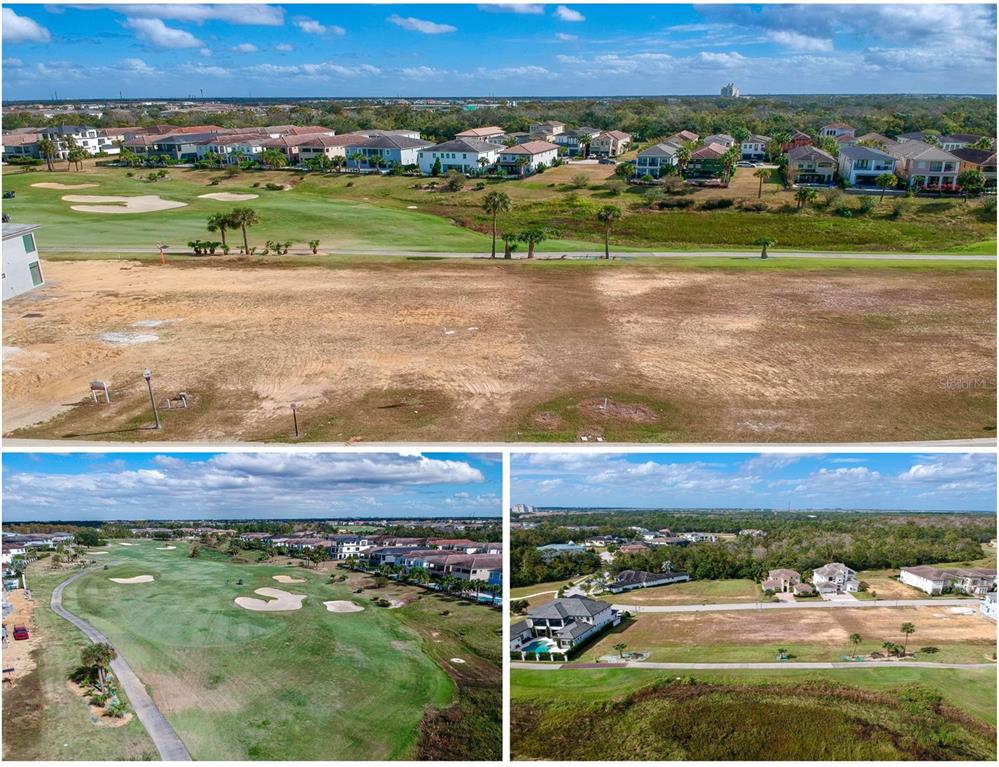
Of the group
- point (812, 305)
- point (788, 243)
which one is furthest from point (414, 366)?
point (788, 243)

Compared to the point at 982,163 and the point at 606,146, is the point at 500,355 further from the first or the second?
the point at 606,146

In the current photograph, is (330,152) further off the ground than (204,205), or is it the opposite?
(330,152)

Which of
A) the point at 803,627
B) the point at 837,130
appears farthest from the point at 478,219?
the point at 837,130

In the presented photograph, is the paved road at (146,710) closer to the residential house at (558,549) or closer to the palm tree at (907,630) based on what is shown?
the residential house at (558,549)

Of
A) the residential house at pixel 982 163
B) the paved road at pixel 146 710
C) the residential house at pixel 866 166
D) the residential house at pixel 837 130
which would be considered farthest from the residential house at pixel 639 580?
the residential house at pixel 837 130

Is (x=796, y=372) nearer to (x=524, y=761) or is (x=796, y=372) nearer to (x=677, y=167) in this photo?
(x=524, y=761)

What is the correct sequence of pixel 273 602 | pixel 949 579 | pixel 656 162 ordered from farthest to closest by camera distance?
pixel 656 162 → pixel 273 602 → pixel 949 579
